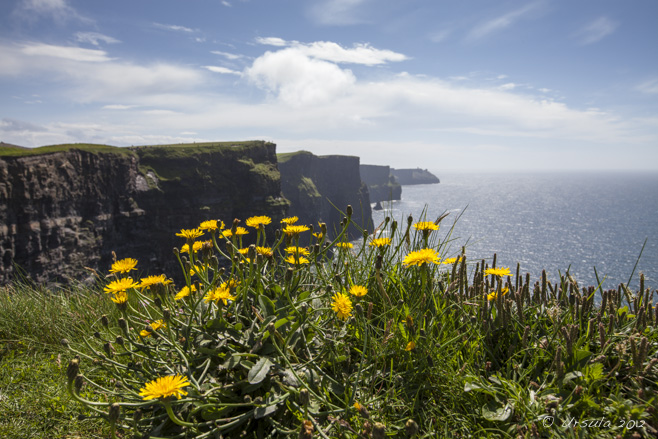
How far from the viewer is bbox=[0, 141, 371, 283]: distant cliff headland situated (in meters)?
39.3

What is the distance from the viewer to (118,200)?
49.3 meters

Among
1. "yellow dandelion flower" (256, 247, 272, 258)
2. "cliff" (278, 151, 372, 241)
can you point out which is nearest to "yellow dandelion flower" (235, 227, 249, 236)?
"yellow dandelion flower" (256, 247, 272, 258)

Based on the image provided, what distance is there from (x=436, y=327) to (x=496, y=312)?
1.38 feet

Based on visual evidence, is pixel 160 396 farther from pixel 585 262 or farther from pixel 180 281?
pixel 585 262

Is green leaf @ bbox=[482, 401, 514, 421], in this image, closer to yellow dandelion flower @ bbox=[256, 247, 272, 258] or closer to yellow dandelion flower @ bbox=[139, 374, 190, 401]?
yellow dandelion flower @ bbox=[139, 374, 190, 401]

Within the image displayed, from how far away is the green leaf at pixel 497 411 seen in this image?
62.1 inches

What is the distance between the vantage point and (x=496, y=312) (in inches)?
86.1

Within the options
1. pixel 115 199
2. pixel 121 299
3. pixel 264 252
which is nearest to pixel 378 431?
pixel 264 252

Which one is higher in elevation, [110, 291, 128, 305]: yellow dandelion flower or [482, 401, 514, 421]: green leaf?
[110, 291, 128, 305]: yellow dandelion flower

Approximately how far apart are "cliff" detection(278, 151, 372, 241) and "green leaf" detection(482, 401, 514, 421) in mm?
77360

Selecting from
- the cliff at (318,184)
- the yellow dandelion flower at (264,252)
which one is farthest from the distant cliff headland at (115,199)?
the yellow dandelion flower at (264,252)

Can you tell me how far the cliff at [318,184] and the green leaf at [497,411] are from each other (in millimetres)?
77360

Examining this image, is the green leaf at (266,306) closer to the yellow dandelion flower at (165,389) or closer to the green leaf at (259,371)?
the green leaf at (259,371)

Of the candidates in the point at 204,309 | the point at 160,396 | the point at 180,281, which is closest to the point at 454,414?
the point at 160,396
